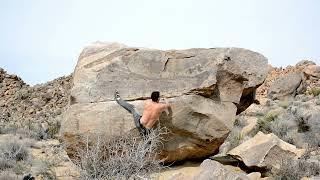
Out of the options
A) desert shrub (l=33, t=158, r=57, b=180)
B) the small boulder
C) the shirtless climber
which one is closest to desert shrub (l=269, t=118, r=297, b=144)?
the shirtless climber

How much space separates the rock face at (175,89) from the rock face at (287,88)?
17363 mm

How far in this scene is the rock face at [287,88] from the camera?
1099 inches

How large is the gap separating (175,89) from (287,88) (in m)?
18.8

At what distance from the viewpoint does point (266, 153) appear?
34.2 ft

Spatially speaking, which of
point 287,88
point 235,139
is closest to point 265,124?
point 235,139

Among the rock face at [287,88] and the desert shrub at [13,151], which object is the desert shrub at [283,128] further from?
the rock face at [287,88]

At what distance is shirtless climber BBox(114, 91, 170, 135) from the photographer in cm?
1003

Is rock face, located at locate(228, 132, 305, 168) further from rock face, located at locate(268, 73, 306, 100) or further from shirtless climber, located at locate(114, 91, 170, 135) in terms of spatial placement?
rock face, located at locate(268, 73, 306, 100)

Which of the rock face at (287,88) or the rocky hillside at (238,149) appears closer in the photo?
the rocky hillside at (238,149)

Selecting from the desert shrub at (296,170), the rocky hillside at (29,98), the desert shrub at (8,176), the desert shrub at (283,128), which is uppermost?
the desert shrub at (296,170)

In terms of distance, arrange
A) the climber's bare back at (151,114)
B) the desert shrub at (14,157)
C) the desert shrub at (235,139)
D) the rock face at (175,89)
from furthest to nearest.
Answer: the desert shrub at (235,139) < the desert shrub at (14,157) < the rock face at (175,89) < the climber's bare back at (151,114)

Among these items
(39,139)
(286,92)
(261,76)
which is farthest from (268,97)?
(261,76)

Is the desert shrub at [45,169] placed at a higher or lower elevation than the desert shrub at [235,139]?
higher

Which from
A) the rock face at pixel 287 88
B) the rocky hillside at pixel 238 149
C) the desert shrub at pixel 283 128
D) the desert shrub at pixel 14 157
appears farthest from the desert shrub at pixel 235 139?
the rock face at pixel 287 88
